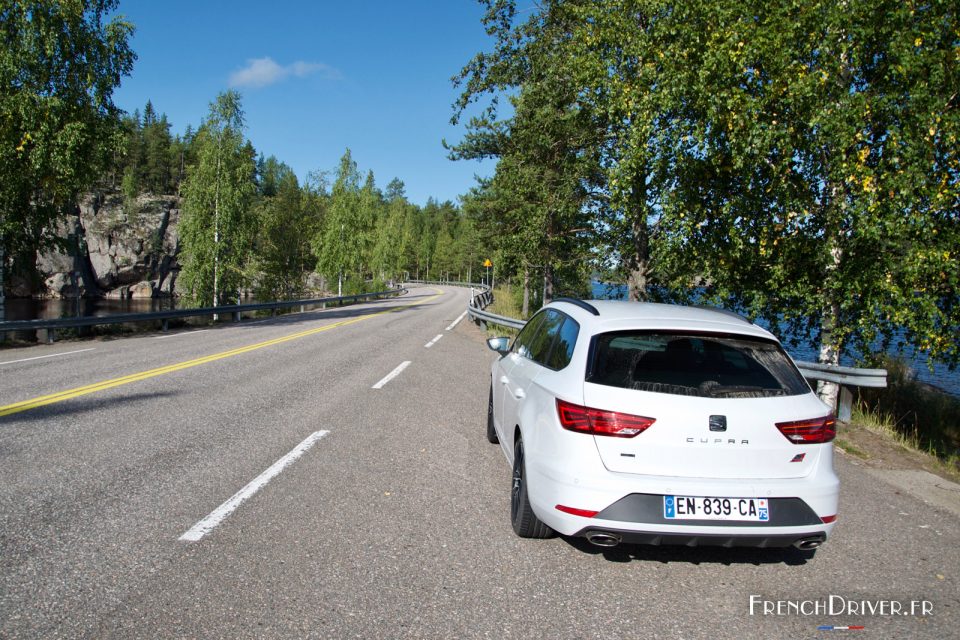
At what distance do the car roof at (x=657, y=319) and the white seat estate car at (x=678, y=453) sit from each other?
5 cm

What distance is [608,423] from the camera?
3.32m

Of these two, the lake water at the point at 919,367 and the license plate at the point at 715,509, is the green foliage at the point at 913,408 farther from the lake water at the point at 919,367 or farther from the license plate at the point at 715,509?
the license plate at the point at 715,509

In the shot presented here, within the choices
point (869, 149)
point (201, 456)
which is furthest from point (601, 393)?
point (869, 149)

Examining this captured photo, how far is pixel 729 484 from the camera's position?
130 inches

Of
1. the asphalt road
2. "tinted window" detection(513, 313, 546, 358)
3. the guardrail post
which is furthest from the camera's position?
the guardrail post

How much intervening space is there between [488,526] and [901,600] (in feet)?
8.36

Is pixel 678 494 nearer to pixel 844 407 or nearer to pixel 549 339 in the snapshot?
pixel 549 339

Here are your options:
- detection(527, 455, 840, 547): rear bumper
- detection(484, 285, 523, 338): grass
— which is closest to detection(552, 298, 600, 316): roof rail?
detection(527, 455, 840, 547): rear bumper

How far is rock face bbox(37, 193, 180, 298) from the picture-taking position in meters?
67.4

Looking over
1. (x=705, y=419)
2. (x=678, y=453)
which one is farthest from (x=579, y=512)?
(x=705, y=419)

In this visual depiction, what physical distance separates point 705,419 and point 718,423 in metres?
0.08

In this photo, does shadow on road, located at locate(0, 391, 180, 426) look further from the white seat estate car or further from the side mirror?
the white seat estate car

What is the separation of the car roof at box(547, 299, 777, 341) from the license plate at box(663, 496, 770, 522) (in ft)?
3.54

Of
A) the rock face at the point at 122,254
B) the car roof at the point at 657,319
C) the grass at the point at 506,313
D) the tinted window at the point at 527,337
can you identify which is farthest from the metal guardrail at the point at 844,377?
the rock face at the point at 122,254
